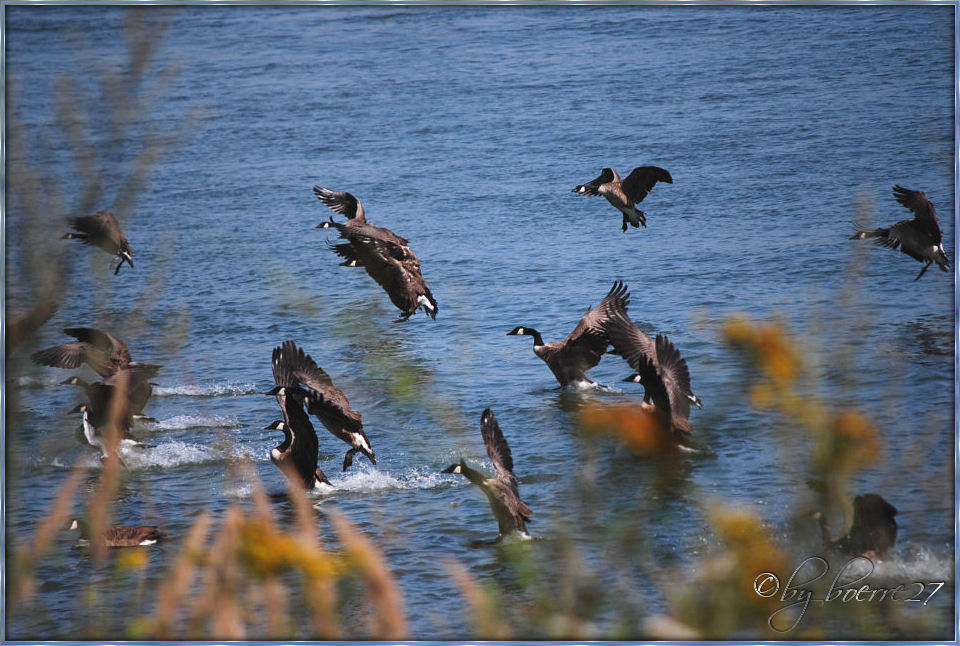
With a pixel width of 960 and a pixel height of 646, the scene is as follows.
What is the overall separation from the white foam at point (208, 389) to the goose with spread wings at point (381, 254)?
4.68 feet

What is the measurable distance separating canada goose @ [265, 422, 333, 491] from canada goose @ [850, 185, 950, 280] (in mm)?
4673

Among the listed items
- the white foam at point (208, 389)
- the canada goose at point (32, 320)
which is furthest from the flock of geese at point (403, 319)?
the canada goose at point (32, 320)

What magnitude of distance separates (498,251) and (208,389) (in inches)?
149

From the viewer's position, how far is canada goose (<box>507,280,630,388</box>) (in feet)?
29.7

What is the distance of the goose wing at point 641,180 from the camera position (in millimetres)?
9625

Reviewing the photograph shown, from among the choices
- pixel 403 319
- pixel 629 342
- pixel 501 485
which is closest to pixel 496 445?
pixel 501 485

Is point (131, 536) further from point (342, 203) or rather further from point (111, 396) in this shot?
point (342, 203)

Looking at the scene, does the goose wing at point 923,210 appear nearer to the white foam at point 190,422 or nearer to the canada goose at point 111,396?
the white foam at point 190,422

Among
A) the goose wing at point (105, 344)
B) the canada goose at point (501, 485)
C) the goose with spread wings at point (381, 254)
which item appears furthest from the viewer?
the goose with spread wings at point (381, 254)

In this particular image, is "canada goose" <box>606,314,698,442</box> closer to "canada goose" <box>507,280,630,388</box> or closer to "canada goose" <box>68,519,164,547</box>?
"canada goose" <box>507,280,630,388</box>

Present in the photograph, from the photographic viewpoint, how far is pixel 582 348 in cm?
922

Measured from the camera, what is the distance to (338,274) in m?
12.3

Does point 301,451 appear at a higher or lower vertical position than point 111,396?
lower

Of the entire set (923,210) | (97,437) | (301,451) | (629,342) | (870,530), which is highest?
(923,210)
